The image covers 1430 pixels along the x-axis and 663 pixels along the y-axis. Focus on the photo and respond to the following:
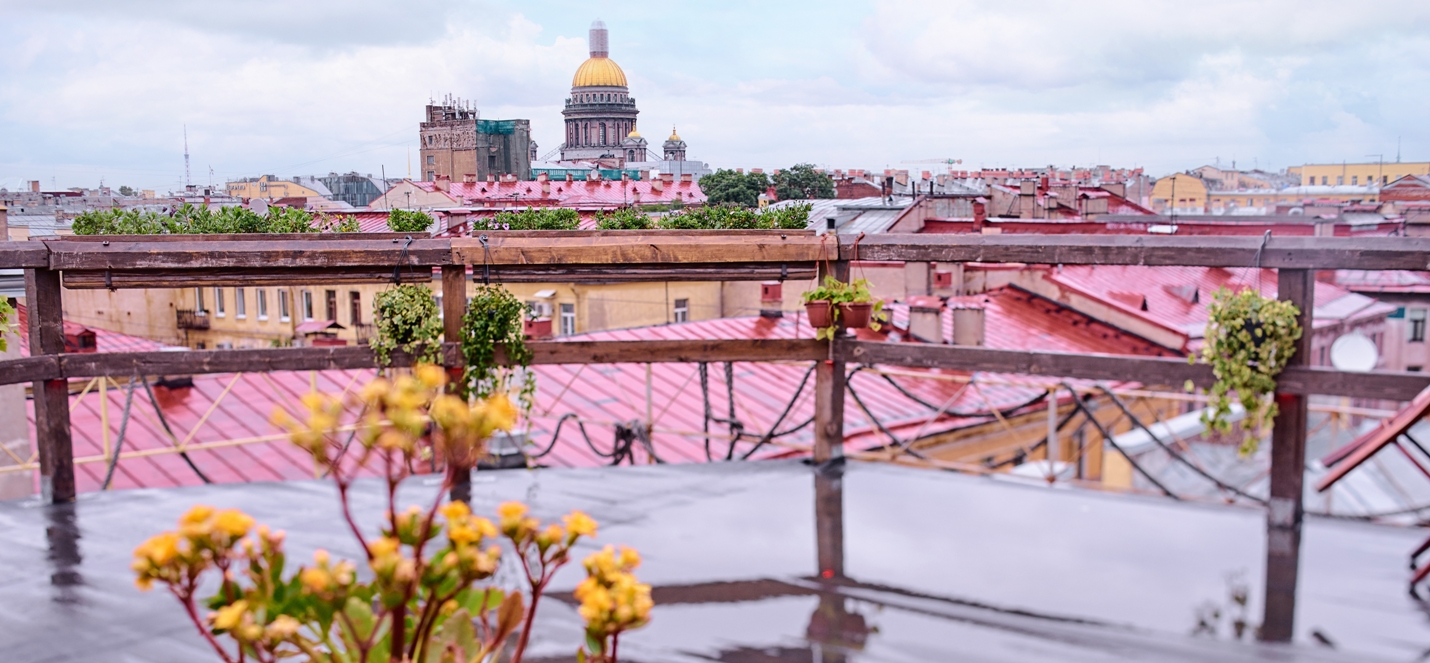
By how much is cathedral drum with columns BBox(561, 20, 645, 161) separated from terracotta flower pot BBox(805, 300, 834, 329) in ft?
383

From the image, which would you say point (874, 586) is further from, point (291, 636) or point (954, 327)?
point (954, 327)

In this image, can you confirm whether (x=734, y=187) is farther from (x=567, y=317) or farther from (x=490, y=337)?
(x=490, y=337)

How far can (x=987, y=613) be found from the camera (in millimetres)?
4426

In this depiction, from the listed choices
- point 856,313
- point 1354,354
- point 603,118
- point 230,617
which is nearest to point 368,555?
point 230,617

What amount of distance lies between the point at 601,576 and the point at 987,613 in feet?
9.45

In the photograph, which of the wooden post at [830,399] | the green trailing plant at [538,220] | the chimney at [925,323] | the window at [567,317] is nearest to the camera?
the wooden post at [830,399]

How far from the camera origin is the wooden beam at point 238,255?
5.85 meters

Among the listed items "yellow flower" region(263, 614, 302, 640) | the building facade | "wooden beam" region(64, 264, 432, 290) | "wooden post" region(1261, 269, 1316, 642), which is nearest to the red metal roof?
"wooden beam" region(64, 264, 432, 290)

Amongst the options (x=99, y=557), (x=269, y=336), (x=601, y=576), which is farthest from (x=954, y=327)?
(x=269, y=336)

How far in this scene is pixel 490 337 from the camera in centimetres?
620

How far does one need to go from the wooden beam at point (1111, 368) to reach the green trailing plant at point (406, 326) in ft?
7.22

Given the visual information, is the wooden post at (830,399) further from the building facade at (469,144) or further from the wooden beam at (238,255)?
the building facade at (469,144)

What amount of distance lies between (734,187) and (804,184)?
6.77 meters

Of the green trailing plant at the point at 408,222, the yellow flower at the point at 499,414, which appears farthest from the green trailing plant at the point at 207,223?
the yellow flower at the point at 499,414
